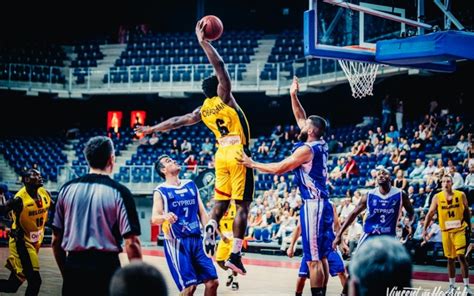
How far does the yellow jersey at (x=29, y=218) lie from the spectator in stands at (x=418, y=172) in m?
10.5

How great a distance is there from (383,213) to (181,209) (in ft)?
10.5

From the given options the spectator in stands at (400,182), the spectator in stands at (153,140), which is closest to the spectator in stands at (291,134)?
the spectator in stands at (153,140)

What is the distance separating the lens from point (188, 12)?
32000mm

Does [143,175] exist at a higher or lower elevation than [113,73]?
lower

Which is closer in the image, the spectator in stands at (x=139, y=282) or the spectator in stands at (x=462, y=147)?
the spectator in stands at (x=139, y=282)

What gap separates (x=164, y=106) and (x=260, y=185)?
9.01 metres

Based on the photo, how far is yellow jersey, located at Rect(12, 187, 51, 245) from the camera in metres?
9.00

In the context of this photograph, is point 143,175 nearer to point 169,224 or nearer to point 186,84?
point 186,84

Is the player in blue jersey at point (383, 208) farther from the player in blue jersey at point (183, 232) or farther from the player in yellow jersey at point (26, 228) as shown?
the player in yellow jersey at point (26, 228)

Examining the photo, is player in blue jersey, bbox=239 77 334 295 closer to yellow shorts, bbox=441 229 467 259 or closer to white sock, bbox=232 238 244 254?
white sock, bbox=232 238 244 254

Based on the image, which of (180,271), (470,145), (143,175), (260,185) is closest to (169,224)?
(180,271)

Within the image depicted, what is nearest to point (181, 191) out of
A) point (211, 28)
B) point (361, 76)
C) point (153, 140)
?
point (211, 28)

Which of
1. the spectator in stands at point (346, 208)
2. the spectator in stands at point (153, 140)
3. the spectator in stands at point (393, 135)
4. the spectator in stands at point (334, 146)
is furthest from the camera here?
the spectator in stands at point (153, 140)

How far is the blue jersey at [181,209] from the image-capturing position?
7551 mm
